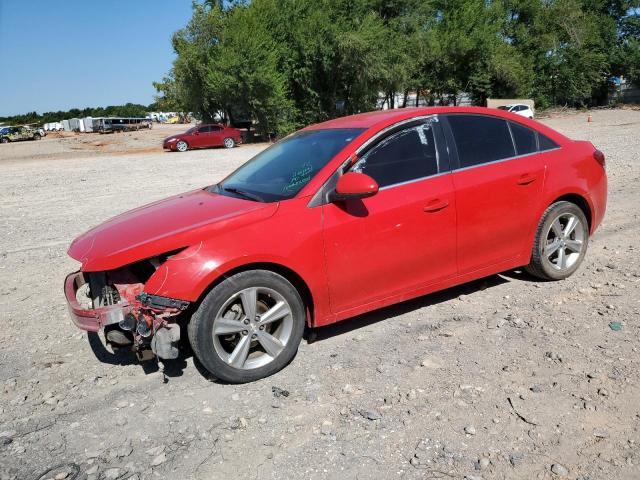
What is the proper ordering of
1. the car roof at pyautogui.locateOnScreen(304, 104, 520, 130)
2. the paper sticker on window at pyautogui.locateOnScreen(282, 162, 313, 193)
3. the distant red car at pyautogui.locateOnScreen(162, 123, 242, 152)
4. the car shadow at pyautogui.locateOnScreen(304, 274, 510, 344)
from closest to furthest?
the paper sticker on window at pyautogui.locateOnScreen(282, 162, 313, 193), the car roof at pyautogui.locateOnScreen(304, 104, 520, 130), the car shadow at pyautogui.locateOnScreen(304, 274, 510, 344), the distant red car at pyautogui.locateOnScreen(162, 123, 242, 152)

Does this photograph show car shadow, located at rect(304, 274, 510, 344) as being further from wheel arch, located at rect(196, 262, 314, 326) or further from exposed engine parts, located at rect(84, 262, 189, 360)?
exposed engine parts, located at rect(84, 262, 189, 360)

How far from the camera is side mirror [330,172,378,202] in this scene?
362cm

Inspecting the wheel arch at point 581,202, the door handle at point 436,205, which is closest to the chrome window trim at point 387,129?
the door handle at point 436,205

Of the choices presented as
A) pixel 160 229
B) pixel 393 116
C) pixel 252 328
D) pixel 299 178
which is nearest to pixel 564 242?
pixel 393 116

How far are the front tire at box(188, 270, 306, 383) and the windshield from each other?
0.70 m

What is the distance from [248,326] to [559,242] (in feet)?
10.0

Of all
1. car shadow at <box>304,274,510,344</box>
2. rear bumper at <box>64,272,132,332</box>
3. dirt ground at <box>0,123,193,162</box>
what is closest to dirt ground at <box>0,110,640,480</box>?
car shadow at <box>304,274,510,344</box>

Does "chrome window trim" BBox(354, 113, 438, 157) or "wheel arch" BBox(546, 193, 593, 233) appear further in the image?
"wheel arch" BBox(546, 193, 593, 233)

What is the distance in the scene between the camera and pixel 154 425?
10.5 ft

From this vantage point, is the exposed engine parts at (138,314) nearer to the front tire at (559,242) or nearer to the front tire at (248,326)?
the front tire at (248,326)

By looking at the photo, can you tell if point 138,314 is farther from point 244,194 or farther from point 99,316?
point 244,194

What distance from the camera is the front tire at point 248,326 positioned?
11.1 ft

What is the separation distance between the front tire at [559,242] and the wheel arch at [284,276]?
2.24 m

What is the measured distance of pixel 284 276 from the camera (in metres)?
3.68
